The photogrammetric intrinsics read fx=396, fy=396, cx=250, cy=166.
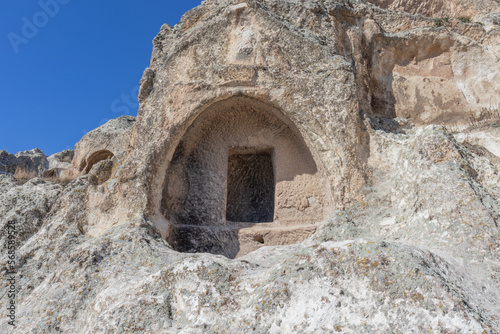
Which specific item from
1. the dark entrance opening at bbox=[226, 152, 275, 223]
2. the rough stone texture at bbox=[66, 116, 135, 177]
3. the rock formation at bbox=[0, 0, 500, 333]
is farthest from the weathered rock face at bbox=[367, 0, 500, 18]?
the rough stone texture at bbox=[66, 116, 135, 177]

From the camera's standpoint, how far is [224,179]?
704 centimetres

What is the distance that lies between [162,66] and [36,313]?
13.8 feet

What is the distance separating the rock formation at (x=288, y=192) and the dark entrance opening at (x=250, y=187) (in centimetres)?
3

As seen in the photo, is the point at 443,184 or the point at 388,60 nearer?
the point at 443,184

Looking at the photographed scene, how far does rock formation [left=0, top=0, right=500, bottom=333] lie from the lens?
325cm

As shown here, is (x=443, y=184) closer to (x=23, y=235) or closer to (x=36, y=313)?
(x=36, y=313)

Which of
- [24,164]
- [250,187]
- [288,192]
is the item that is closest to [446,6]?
[250,187]

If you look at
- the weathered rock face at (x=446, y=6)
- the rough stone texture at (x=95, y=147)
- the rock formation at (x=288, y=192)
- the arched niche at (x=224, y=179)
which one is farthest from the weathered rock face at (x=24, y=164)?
the weathered rock face at (x=446, y=6)

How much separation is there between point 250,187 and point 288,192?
1671 millimetres

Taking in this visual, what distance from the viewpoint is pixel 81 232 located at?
5.67 metres

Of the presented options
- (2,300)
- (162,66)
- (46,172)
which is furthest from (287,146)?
(46,172)

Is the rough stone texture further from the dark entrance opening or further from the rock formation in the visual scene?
the dark entrance opening

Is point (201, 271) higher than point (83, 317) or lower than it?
higher

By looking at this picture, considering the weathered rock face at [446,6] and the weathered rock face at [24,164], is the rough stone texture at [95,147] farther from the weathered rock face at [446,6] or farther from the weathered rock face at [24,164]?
the weathered rock face at [446,6]
